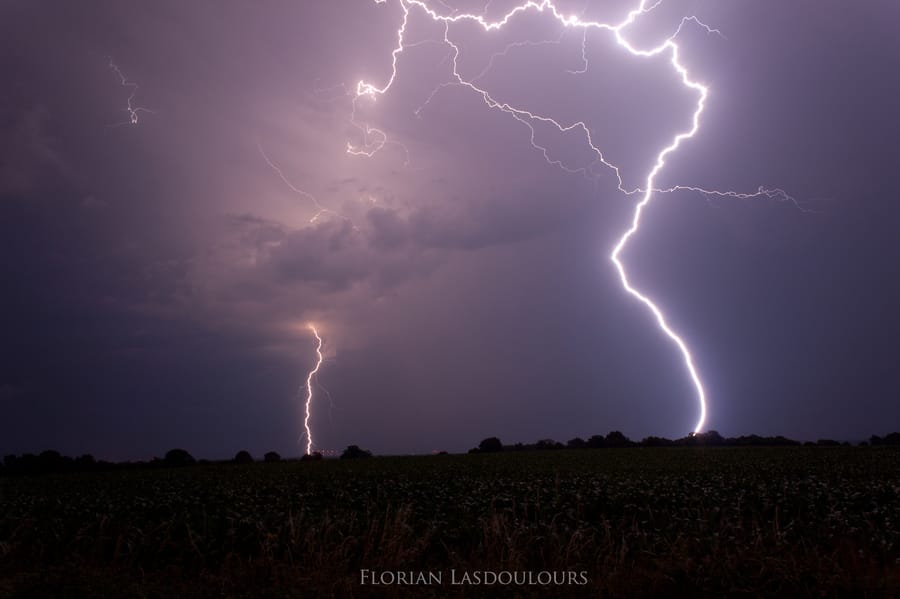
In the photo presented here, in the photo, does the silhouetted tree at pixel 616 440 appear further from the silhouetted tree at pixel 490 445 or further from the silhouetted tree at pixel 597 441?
the silhouetted tree at pixel 490 445

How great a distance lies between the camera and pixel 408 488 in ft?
59.3

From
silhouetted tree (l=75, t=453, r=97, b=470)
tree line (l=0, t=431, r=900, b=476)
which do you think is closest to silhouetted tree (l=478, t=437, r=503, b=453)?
tree line (l=0, t=431, r=900, b=476)

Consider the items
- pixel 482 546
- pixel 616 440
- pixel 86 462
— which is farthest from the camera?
pixel 616 440

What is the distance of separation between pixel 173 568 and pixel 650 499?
993 cm

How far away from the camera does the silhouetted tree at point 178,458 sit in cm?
5253

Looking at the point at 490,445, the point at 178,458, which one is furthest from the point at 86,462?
the point at 490,445

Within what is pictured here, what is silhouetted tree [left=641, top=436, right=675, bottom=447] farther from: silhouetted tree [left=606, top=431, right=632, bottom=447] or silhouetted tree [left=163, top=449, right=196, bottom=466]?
silhouetted tree [left=163, top=449, right=196, bottom=466]

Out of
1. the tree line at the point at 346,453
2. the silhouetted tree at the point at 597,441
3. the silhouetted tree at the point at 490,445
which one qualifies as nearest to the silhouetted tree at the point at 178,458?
the tree line at the point at 346,453

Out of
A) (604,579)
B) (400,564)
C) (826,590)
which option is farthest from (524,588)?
(826,590)

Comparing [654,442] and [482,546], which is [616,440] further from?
[482,546]

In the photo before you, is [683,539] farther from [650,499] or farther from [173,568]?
[173,568]

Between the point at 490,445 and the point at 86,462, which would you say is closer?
the point at 86,462

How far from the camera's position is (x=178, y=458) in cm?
5347

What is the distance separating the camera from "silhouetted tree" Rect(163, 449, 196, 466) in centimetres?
5253
